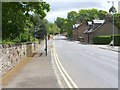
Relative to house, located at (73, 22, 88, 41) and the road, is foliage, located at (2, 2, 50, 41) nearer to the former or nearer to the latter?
the road

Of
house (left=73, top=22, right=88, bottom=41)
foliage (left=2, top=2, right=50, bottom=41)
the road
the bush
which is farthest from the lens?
house (left=73, top=22, right=88, bottom=41)

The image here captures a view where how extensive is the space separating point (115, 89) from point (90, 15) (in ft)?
505

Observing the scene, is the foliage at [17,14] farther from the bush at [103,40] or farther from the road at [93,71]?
the bush at [103,40]

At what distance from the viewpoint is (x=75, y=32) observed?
470ft

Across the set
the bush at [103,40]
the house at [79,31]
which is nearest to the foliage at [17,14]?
the bush at [103,40]

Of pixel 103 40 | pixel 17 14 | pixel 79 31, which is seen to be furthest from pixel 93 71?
pixel 79 31

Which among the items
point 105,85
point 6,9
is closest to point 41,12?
point 6,9

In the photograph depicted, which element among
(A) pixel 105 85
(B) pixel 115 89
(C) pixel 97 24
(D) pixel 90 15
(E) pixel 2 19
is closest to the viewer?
(B) pixel 115 89

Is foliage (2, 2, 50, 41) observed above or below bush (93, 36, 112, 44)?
above

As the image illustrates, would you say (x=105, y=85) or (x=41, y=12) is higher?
(x=41, y=12)

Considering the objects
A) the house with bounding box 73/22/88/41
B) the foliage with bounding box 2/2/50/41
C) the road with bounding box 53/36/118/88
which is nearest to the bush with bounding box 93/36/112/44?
the house with bounding box 73/22/88/41

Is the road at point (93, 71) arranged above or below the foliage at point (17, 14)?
below

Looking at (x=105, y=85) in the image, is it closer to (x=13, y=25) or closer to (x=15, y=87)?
(x=15, y=87)

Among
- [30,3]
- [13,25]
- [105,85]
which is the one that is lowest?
[105,85]
